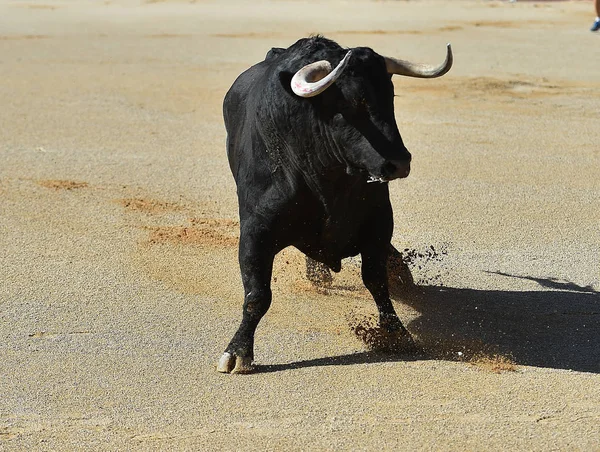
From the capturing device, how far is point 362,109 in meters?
5.31

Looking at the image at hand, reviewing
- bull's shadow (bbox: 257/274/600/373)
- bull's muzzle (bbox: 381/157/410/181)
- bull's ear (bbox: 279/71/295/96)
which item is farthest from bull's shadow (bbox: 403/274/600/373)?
bull's ear (bbox: 279/71/295/96)

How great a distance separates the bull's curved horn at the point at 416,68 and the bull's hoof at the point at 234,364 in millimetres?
1638

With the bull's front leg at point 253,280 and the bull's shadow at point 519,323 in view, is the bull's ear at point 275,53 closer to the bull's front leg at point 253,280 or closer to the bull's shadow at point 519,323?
the bull's front leg at point 253,280

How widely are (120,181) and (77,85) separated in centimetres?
552

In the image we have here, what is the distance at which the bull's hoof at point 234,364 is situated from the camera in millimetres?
5637

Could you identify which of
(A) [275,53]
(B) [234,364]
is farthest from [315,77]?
(B) [234,364]

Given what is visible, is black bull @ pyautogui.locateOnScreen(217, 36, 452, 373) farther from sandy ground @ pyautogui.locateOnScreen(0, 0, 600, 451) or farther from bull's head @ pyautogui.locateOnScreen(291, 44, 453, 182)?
sandy ground @ pyautogui.locateOnScreen(0, 0, 600, 451)

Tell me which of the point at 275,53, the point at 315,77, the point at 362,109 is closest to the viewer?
the point at 362,109

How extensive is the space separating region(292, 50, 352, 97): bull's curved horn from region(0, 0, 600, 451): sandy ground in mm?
1441

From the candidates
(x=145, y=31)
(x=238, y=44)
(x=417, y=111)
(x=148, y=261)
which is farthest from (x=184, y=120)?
(x=145, y=31)

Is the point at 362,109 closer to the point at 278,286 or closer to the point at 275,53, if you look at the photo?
the point at 275,53

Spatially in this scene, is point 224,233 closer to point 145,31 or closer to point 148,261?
point 148,261

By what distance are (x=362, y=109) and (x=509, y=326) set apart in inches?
73.1

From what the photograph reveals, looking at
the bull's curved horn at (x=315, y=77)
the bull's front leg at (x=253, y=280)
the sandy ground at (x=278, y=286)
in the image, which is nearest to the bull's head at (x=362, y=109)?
the bull's curved horn at (x=315, y=77)
